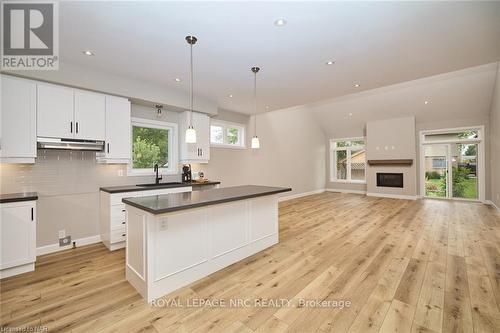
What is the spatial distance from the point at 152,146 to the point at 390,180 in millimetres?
8074

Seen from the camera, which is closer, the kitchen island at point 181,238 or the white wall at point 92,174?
the kitchen island at point 181,238

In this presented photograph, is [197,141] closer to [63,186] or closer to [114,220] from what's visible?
[114,220]

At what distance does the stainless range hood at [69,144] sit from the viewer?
9.69 ft

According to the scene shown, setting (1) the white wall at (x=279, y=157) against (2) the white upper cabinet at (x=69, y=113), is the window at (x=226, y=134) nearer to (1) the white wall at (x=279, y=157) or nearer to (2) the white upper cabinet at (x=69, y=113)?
(1) the white wall at (x=279, y=157)

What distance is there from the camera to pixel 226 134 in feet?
19.3

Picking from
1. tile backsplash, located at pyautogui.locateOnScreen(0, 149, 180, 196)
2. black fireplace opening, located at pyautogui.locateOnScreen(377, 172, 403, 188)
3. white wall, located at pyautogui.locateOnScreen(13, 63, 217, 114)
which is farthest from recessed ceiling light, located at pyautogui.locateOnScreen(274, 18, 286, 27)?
black fireplace opening, located at pyautogui.locateOnScreen(377, 172, 403, 188)

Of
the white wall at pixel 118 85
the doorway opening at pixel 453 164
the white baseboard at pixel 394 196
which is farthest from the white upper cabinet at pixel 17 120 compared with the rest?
the doorway opening at pixel 453 164

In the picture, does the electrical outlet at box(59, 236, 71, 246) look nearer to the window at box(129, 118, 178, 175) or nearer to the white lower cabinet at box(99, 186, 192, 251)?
the white lower cabinet at box(99, 186, 192, 251)

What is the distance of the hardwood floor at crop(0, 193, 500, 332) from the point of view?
179 centimetres

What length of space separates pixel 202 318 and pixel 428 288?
229 centimetres

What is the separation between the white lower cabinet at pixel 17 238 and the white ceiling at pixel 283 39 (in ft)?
6.56

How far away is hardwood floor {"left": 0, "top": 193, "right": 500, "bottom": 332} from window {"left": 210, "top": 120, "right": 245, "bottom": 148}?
9.72ft

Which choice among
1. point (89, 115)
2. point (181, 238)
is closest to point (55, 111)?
point (89, 115)

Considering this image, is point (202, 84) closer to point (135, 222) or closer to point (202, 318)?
point (135, 222)
